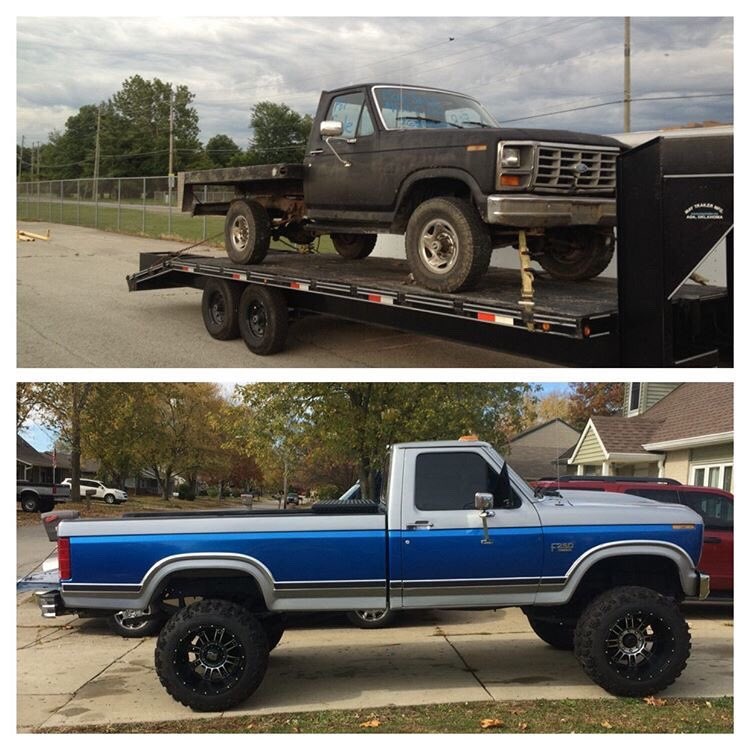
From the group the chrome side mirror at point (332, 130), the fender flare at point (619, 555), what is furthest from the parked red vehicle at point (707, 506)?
the chrome side mirror at point (332, 130)

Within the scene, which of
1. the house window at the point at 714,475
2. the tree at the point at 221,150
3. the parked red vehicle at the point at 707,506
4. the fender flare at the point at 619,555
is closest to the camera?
the fender flare at the point at 619,555

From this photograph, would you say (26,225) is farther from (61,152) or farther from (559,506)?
(559,506)

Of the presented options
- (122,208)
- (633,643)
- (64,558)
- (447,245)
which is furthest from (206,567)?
(122,208)

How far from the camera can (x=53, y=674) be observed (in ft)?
25.0

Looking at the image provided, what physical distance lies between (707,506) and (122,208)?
1027 inches

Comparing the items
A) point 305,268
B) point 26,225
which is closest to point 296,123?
point 26,225

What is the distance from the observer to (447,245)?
7.91m

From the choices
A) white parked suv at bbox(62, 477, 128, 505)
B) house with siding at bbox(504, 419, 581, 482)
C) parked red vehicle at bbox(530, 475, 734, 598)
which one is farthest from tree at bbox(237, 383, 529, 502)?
white parked suv at bbox(62, 477, 128, 505)

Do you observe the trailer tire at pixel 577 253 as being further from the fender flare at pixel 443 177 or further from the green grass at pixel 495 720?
the green grass at pixel 495 720

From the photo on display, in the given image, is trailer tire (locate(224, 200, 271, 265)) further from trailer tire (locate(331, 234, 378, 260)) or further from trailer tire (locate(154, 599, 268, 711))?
trailer tire (locate(154, 599, 268, 711))

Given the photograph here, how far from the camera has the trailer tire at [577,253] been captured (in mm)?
8961

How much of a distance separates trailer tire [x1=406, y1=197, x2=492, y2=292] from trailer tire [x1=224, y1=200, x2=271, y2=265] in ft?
10.4

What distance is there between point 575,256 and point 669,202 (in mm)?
2411

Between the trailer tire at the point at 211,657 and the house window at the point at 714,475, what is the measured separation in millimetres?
11675
